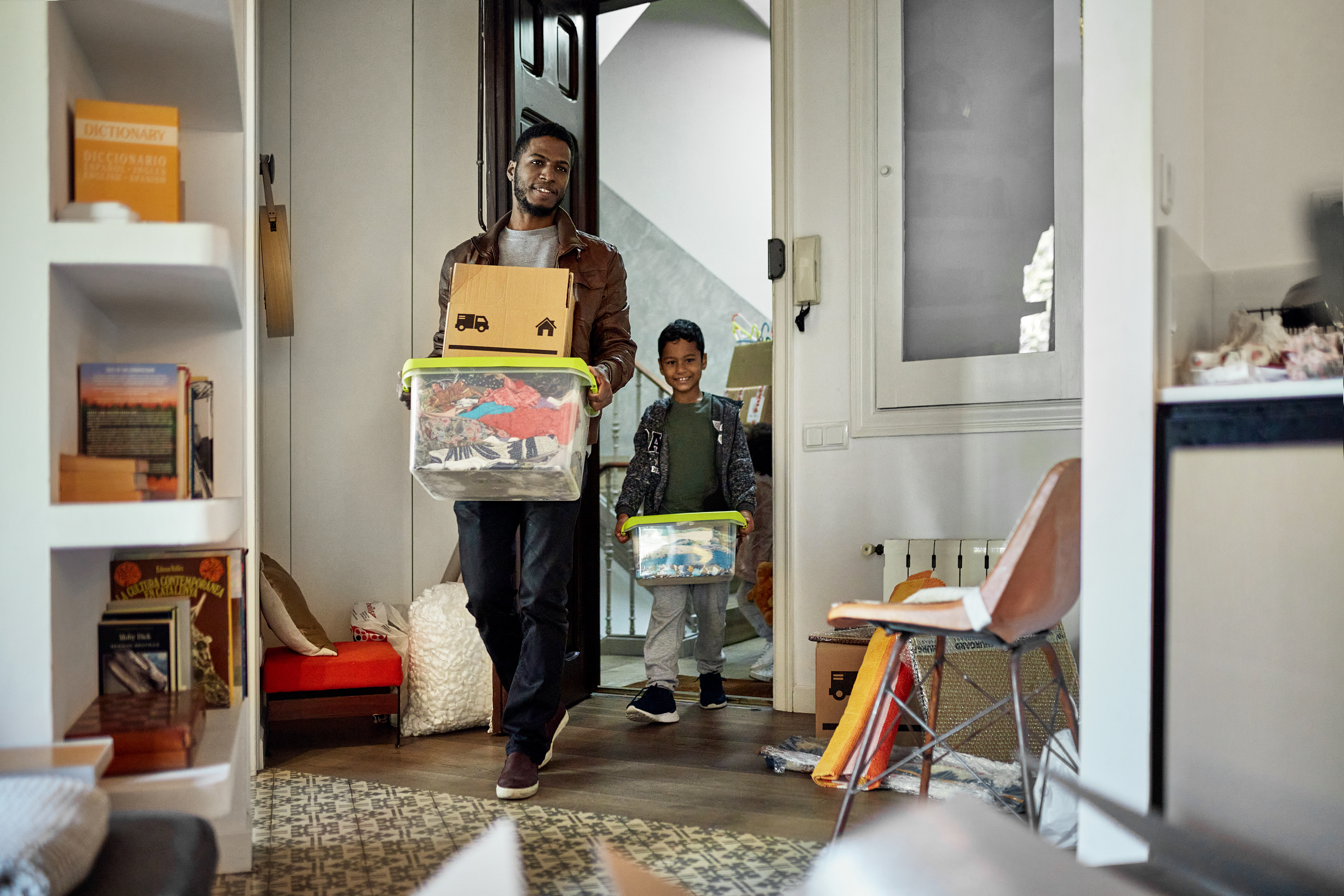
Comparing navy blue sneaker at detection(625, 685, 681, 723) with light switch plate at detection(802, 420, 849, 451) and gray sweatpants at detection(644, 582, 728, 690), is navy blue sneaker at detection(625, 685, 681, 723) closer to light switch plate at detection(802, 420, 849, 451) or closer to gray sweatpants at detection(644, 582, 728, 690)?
gray sweatpants at detection(644, 582, 728, 690)

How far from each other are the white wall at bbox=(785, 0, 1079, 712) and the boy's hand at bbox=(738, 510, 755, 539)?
144 millimetres

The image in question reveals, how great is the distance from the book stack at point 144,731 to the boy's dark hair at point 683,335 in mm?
2429

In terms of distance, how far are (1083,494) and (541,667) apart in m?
1.32

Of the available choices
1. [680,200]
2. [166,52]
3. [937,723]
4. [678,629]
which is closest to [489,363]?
[166,52]

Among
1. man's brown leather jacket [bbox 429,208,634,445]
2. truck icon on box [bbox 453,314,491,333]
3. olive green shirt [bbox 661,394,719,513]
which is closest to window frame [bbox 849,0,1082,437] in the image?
olive green shirt [bbox 661,394,719,513]

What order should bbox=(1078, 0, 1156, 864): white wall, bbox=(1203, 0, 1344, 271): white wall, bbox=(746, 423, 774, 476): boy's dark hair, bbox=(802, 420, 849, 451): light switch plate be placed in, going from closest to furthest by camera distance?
bbox=(1078, 0, 1156, 864): white wall
bbox=(1203, 0, 1344, 271): white wall
bbox=(802, 420, 849, 451): light switch plate
bbox=(746, 423, 774, 476): boy's dark hair

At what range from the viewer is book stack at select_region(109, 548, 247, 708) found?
161 centimetres

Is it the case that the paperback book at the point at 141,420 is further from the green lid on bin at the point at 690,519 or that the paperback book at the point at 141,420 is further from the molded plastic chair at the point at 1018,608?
the green lid on bin at the point at 690,519

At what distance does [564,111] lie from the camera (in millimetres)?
3555

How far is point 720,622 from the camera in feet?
11.2

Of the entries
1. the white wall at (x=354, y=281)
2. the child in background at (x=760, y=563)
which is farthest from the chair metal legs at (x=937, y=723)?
the white wall at (x=354, y=281)

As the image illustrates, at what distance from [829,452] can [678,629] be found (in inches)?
31.0

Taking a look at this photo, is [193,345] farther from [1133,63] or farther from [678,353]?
[678,353]

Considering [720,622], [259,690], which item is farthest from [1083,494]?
[259,690]
